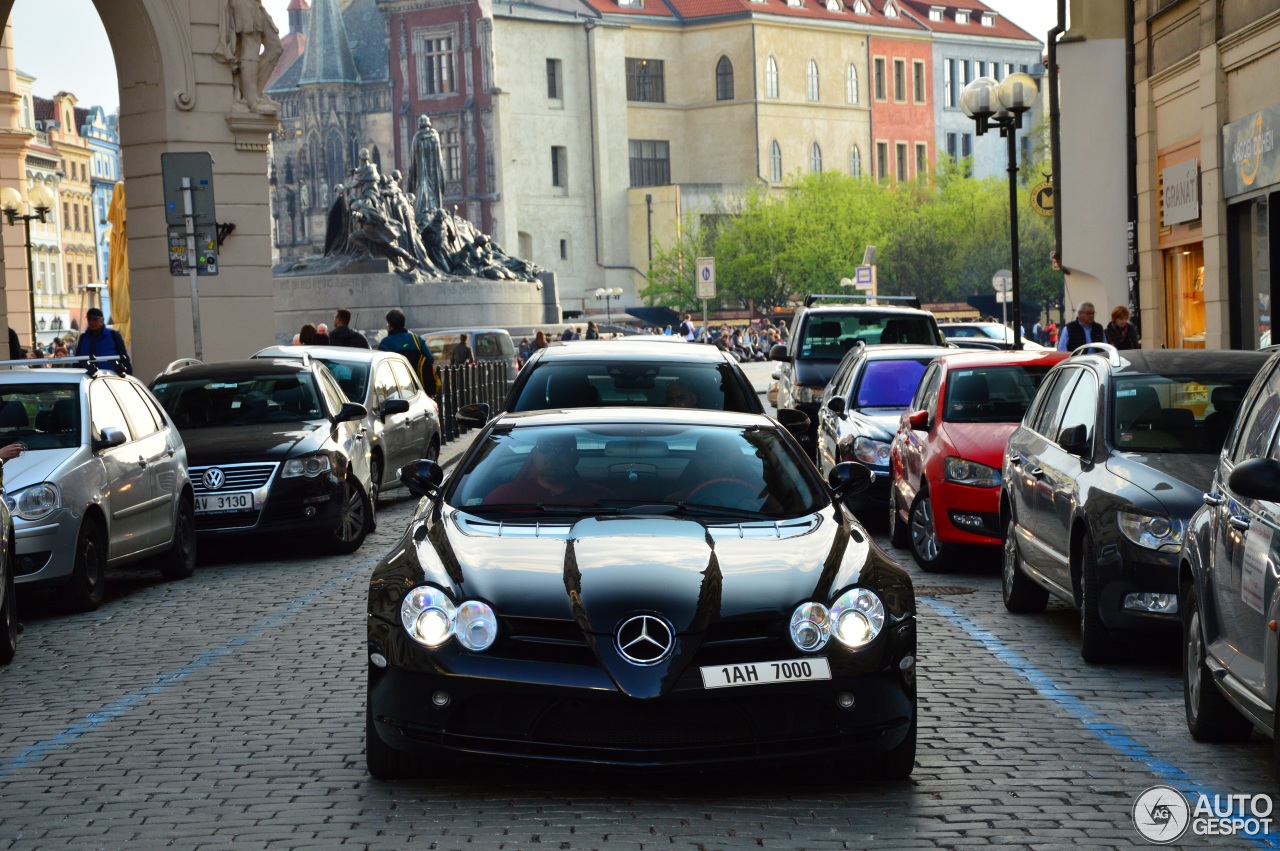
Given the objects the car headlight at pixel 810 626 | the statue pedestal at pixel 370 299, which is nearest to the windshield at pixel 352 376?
the car headlight at pixel 810 626

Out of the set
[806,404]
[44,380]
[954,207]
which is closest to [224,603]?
[44,380]

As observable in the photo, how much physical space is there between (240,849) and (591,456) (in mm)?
2669

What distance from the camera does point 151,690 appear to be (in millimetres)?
9797

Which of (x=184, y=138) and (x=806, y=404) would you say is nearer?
(x=806, y=404)

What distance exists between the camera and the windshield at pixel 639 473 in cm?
807

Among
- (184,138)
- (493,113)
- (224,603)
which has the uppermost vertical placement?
(493,113)

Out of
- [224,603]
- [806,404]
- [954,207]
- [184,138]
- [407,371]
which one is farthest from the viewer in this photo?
[954,207]

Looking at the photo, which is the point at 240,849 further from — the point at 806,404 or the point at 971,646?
the point at 806,404

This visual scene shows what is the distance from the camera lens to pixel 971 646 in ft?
35.5

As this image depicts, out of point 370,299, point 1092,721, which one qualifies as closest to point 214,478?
point 1092,721

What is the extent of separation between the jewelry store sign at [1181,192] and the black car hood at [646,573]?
20747mm

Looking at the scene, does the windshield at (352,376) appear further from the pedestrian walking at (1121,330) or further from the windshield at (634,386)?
the pedestrian walking at (1121,330)

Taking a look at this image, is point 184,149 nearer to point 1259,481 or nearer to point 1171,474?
point 1171,474

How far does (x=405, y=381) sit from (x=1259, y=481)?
1675cm
